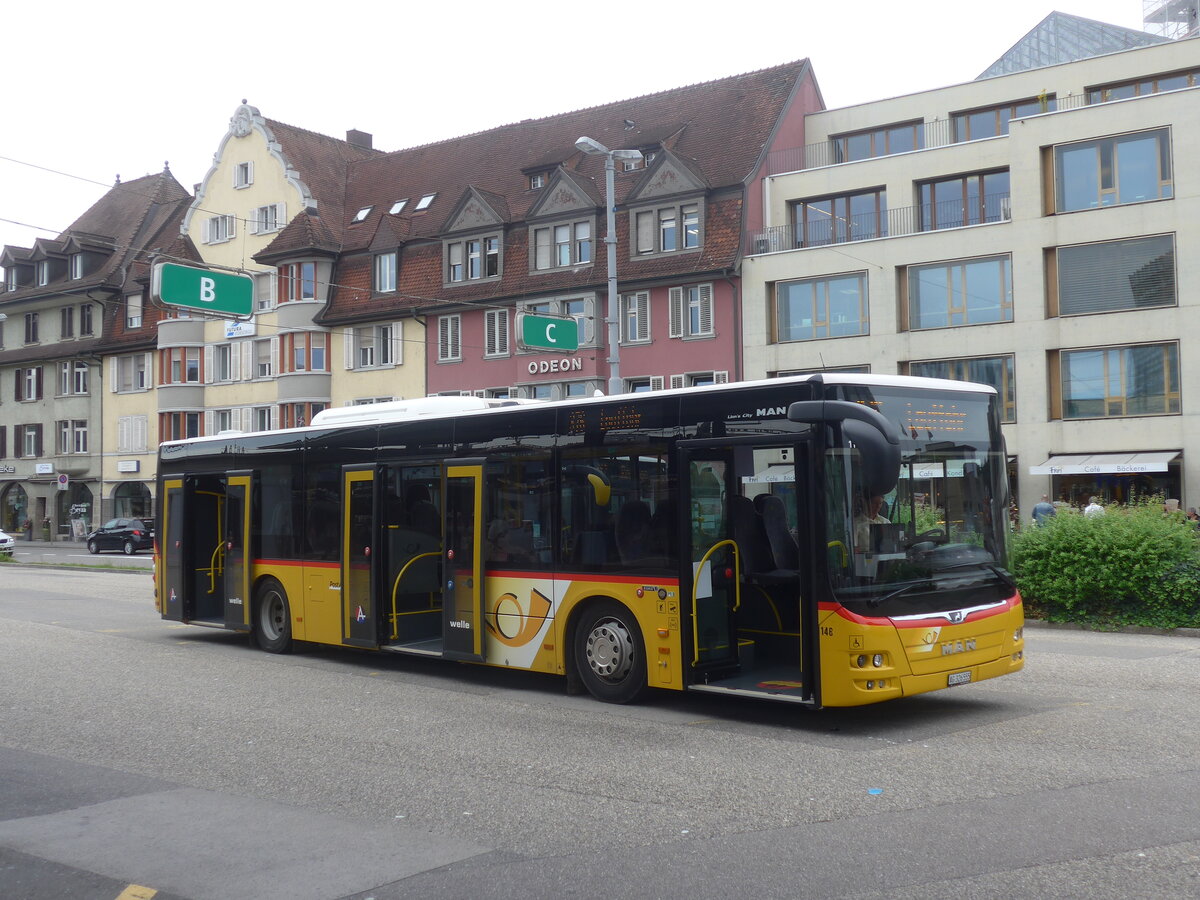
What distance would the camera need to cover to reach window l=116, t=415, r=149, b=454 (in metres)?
57.4

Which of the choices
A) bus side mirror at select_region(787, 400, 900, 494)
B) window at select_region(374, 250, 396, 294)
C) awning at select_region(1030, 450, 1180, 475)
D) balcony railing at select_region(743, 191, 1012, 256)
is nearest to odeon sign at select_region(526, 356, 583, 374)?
balcony railing at select_region(743, 191, 1012, 256)

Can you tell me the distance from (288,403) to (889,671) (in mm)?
43887

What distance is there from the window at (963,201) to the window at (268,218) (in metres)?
26.6

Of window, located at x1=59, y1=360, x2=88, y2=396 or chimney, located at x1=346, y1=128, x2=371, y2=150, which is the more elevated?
chimney, located at x1=346, y1=128, x2=371, y2=150

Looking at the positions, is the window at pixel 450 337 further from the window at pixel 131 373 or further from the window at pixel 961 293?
the window at pixel 131 373

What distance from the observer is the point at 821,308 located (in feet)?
130

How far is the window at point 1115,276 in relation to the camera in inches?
1361

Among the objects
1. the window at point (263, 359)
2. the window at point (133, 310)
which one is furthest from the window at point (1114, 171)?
the window at point (133, 310)

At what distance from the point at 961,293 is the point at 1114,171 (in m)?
5.26

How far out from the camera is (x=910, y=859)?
19.7 ft

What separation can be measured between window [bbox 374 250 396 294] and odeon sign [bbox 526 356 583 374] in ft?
26.3

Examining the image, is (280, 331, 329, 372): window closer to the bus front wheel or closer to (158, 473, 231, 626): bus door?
(158, 473, 231, 626): bus door

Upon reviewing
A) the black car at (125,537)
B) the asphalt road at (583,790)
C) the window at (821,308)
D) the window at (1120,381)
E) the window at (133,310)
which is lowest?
the asphalt road at (583,790)

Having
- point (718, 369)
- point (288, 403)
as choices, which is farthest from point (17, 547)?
point (718, 369)
